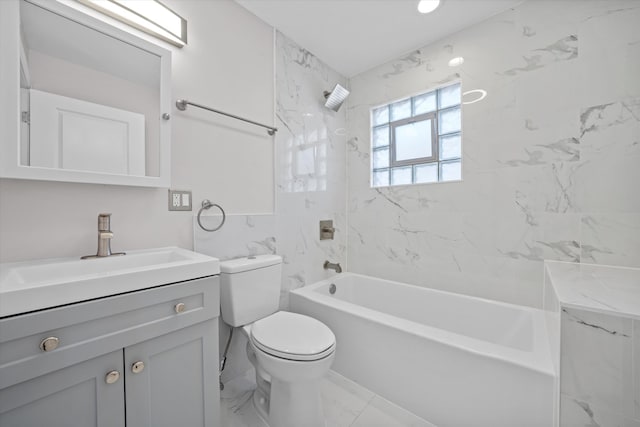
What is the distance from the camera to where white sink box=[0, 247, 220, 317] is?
0.64 metres

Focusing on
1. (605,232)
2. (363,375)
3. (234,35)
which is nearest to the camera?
(605,232)

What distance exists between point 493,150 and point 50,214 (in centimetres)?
252

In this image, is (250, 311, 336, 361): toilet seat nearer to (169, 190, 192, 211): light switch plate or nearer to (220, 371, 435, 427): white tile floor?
(220, 371, 435, 427): white tile floor

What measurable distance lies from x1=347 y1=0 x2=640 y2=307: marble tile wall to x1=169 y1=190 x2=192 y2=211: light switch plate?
5.41 feet

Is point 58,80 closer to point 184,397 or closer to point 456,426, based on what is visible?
point 184,397

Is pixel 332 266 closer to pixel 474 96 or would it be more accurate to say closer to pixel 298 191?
pixel 298 191

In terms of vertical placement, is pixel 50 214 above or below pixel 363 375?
above

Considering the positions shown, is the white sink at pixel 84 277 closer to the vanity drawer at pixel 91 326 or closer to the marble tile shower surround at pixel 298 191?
the vanity drawer at pixel 91 326

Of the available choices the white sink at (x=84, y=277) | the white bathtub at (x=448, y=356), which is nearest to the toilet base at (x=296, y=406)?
the white bathtub at (x=448, y=356)

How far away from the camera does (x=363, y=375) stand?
5.03 feet

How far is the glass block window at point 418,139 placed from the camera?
1989 mm

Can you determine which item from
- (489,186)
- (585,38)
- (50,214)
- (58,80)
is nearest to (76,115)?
(58,80)

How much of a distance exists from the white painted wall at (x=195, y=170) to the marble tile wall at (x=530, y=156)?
1.26 metres

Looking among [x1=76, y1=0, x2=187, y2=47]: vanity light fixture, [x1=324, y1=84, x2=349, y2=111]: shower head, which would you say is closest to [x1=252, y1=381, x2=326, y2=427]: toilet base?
[x1=76, y1=0, x2=187, y2=47]: vanity light fixture
